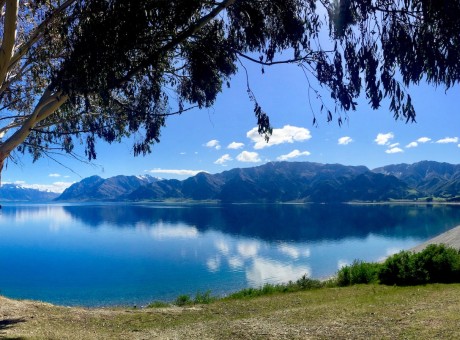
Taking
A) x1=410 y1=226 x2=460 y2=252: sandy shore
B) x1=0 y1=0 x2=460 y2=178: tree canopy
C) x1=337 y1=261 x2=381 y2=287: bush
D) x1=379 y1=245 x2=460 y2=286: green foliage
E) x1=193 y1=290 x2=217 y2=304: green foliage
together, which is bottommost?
x1=410 y1=226 x2=460 y2=252: sandy shore

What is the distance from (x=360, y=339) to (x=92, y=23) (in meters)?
6.08

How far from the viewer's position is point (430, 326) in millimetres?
6094

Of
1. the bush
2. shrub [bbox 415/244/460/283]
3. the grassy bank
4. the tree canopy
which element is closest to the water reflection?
the bush

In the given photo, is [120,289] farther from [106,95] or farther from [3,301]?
[106,95]

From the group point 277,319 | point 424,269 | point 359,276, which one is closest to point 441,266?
point 424,269

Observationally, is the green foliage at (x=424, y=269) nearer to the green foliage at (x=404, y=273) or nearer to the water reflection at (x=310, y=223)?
the green foliage at (x=404, y=273)

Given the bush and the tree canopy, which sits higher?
the tree canopy

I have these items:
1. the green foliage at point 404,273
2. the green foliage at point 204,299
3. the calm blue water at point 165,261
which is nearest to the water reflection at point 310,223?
the calm blue water at point 165,261

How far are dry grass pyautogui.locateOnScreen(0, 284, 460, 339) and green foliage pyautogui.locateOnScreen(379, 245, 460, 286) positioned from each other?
215cm

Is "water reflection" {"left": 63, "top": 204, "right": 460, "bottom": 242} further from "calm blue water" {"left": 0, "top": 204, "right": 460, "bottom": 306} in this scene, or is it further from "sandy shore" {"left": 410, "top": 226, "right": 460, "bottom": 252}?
"sandy shore" {"left": 410, "top": 226, "right": 460, "bottom": 252}

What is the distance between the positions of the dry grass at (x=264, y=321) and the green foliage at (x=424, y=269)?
2151 millimetres

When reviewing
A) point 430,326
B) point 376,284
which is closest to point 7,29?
point 430,326

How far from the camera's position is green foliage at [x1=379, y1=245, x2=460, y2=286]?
12391 millimetres

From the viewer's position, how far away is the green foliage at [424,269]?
12.4 meters
